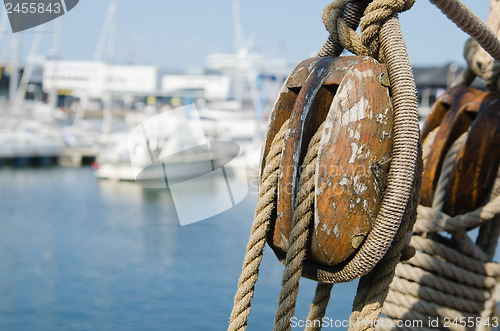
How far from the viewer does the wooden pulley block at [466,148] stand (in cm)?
223

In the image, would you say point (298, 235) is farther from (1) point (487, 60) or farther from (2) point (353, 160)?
(1) point (487, 60)

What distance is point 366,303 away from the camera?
57.0 inches

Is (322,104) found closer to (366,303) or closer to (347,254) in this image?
(347,254)

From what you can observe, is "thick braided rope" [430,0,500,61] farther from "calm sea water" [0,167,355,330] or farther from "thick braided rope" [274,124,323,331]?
"calm sea water" [0,167,355,330]

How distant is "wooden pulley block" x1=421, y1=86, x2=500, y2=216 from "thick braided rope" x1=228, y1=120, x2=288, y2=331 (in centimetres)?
114

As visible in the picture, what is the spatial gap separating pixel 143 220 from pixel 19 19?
7533 millimetres

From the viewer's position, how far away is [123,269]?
1251 cm

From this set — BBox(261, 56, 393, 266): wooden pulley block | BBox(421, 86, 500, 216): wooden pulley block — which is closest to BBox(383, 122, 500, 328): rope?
BBox(421, 86, 500, 216): wooden pulley block

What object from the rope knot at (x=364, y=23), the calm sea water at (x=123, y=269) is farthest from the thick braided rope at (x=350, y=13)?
the calm sea water at (x=123, y=269)

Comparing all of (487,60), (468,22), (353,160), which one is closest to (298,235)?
(353,160)

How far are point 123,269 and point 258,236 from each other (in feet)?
38.3

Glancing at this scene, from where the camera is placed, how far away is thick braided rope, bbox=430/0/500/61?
142 centimetres

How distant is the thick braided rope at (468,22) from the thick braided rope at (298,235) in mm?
455

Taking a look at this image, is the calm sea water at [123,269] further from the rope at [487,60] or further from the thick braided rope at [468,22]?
the thick braided rope at [468,22]
